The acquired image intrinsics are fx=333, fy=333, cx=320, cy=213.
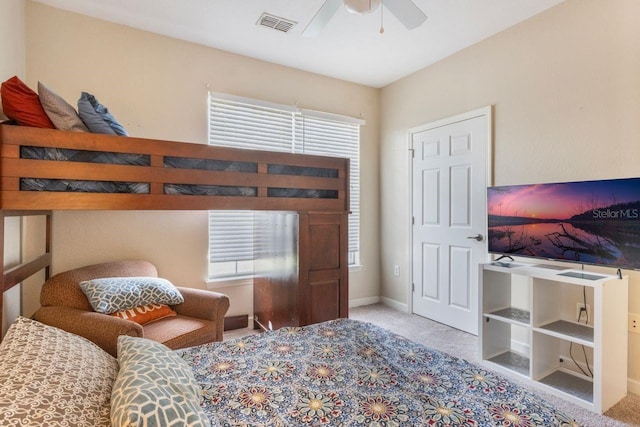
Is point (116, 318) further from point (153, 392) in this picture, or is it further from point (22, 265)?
point (153, 392)

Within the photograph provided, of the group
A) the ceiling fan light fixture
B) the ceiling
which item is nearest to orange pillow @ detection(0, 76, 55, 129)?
the ceiling

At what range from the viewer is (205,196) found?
2.02 m

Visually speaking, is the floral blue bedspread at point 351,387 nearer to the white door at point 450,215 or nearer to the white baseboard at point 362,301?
the white door at point 450,215

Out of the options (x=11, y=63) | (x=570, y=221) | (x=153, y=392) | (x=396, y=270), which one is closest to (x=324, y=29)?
(x=11, y=63)

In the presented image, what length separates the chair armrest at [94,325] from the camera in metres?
1.85

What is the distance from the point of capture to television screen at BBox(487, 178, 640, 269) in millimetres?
1990

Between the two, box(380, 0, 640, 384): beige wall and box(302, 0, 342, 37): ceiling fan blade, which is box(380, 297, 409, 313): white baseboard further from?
box(302, 0, 342, 37): ceiling fan blade

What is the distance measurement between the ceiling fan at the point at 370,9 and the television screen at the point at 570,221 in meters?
1.45

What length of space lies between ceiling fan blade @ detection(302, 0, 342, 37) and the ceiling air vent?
1.99ft

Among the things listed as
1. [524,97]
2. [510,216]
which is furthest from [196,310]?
[524,97]

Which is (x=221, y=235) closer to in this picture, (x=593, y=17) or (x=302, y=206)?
(x=302, y=206)

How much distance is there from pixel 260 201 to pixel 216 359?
101cm

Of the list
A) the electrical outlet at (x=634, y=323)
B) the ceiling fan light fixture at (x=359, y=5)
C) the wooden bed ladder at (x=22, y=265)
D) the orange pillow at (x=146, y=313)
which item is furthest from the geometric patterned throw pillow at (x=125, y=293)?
the electrical outlet at (x=634, y=323)

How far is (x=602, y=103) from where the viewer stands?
2.32 meters
